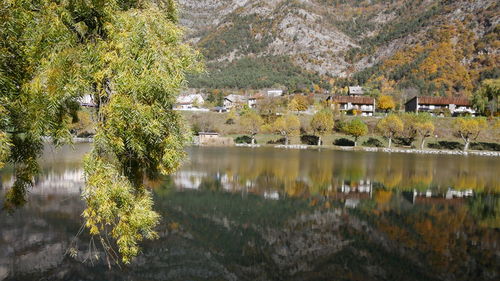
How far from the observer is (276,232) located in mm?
17391

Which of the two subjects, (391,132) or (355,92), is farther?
(355,92)

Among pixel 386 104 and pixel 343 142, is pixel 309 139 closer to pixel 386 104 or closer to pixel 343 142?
pixel 343 142

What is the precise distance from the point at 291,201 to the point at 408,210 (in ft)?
24.1

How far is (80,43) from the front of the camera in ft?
20.2

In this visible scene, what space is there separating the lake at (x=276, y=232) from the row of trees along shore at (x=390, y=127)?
44030 millimetres

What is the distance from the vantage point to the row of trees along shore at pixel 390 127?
7281cm

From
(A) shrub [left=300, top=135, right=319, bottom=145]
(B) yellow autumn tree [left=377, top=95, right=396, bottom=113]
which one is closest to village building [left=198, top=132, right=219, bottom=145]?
(A) shrub [left=300, top=135, right=319, bottom=145]

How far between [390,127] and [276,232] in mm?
62918

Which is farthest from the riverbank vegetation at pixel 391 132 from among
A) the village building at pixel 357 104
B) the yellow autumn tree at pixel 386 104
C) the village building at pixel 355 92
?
the village building at pixel 355 92

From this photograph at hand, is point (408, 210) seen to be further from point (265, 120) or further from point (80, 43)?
point (265, 120)

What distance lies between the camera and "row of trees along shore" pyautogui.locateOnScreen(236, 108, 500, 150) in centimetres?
7281

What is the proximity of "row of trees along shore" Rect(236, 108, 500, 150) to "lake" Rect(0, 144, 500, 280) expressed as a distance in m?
44.0

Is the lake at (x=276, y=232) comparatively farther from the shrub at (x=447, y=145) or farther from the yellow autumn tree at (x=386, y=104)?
the yellow autumn tree at (x=386, y=104)

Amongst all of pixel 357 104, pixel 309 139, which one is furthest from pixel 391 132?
pixel 357 104
